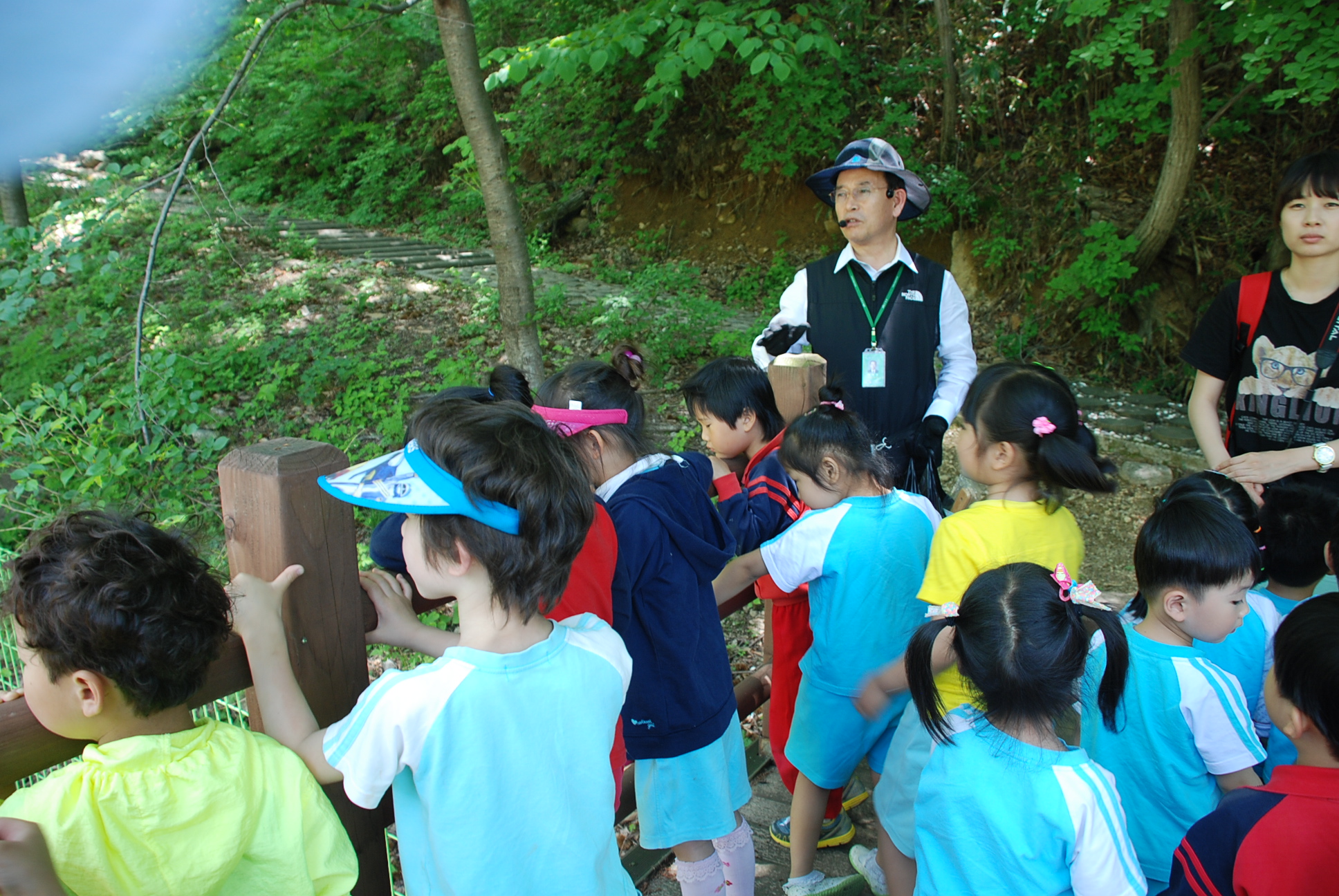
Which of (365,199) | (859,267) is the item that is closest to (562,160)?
(365,199)

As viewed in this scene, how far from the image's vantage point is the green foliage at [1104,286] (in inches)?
273

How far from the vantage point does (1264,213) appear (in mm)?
7023

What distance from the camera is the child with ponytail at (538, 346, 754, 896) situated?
1793mm

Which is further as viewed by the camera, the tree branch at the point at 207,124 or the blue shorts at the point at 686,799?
the tree branch at the point at 207,124

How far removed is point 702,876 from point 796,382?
132 centimetres

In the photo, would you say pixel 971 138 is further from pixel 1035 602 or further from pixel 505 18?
pixel 1035 602

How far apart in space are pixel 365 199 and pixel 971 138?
10.2 m

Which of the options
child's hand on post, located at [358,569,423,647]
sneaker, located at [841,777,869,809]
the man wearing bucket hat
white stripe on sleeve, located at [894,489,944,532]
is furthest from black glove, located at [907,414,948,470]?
child's hand on post, located at [358,569,423,647]

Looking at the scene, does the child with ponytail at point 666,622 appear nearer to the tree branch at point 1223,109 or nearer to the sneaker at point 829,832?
the sneaker at point 829,832

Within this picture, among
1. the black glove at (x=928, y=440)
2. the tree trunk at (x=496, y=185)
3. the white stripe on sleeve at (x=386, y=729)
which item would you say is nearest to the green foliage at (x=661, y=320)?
the tree trunk at (x=496, y=185)

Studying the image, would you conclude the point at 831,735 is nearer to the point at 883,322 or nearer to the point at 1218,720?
the point at 1218,720

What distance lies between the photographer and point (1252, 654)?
193 cm

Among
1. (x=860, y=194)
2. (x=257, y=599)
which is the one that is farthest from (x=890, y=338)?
(x=257, y=599)

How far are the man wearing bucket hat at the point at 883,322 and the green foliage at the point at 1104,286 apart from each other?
4.76m
